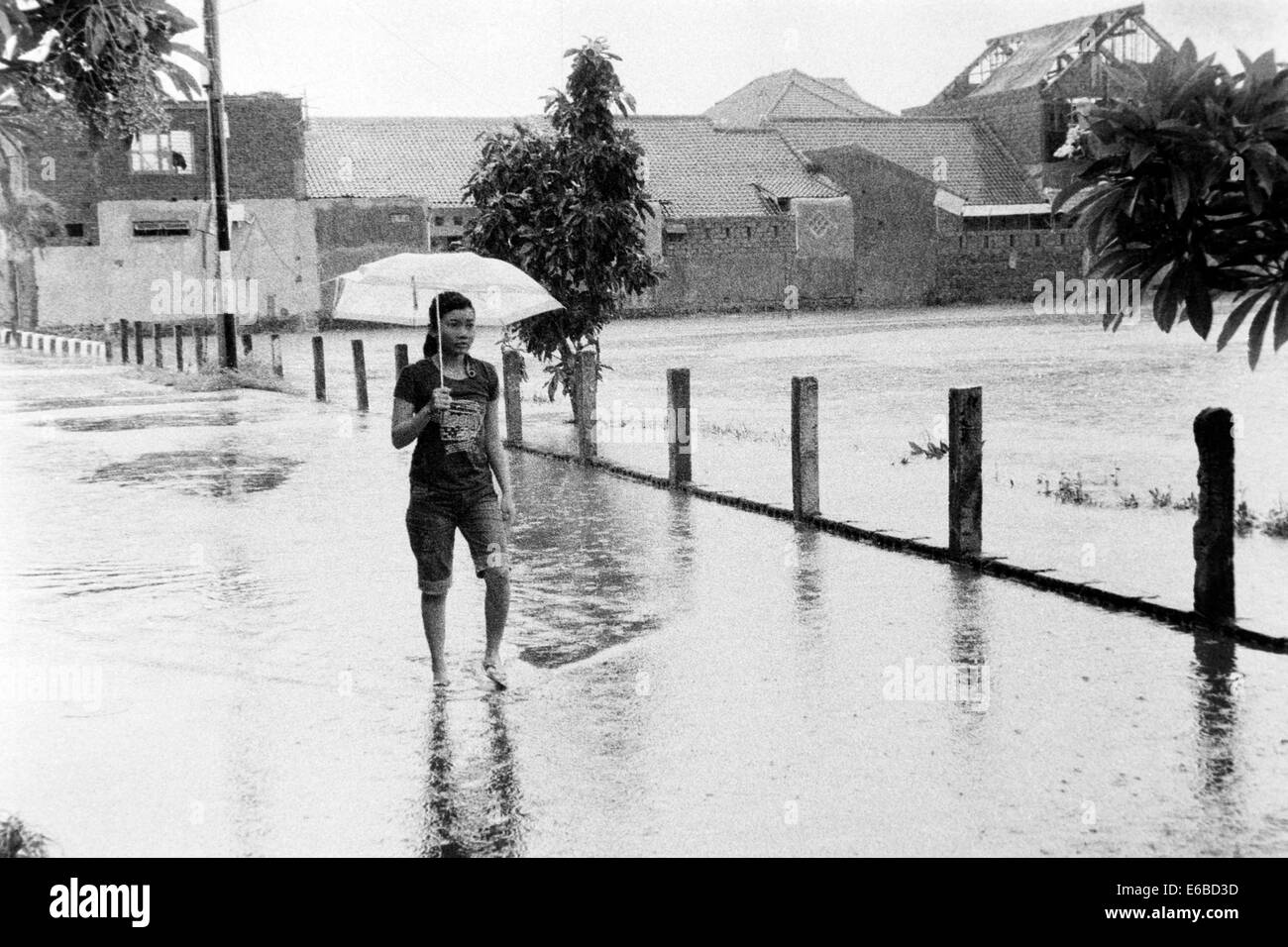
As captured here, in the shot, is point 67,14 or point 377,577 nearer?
point 67,14

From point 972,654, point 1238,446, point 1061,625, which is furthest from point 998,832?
point 1238,446

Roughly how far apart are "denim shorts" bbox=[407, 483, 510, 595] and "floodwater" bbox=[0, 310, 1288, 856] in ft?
1.72

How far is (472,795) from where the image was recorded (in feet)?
18.2

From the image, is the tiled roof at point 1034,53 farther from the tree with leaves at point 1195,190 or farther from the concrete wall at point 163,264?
the tree with leaves at point 1195,190

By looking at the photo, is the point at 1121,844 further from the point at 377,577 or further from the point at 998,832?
the point at 377,577

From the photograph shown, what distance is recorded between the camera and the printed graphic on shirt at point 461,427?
7098mm

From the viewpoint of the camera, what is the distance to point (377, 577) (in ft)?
32.3

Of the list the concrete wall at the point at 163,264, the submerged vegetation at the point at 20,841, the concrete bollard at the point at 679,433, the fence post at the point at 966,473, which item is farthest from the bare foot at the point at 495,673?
the concrete wall at the point at 163,264

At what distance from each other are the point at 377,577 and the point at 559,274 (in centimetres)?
855

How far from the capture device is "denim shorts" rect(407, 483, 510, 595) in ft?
23.4

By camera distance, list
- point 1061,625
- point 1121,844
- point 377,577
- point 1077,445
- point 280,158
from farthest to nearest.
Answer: point 280,158 → point 1077,445 → point 377,577 → point 1061,625 → point 1121,844

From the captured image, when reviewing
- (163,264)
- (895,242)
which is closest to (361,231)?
(163,264)

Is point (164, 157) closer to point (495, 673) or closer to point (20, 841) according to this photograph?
point (495, 673)

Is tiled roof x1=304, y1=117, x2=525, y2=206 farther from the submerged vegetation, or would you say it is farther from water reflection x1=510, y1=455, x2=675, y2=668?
the submerged vegetation
